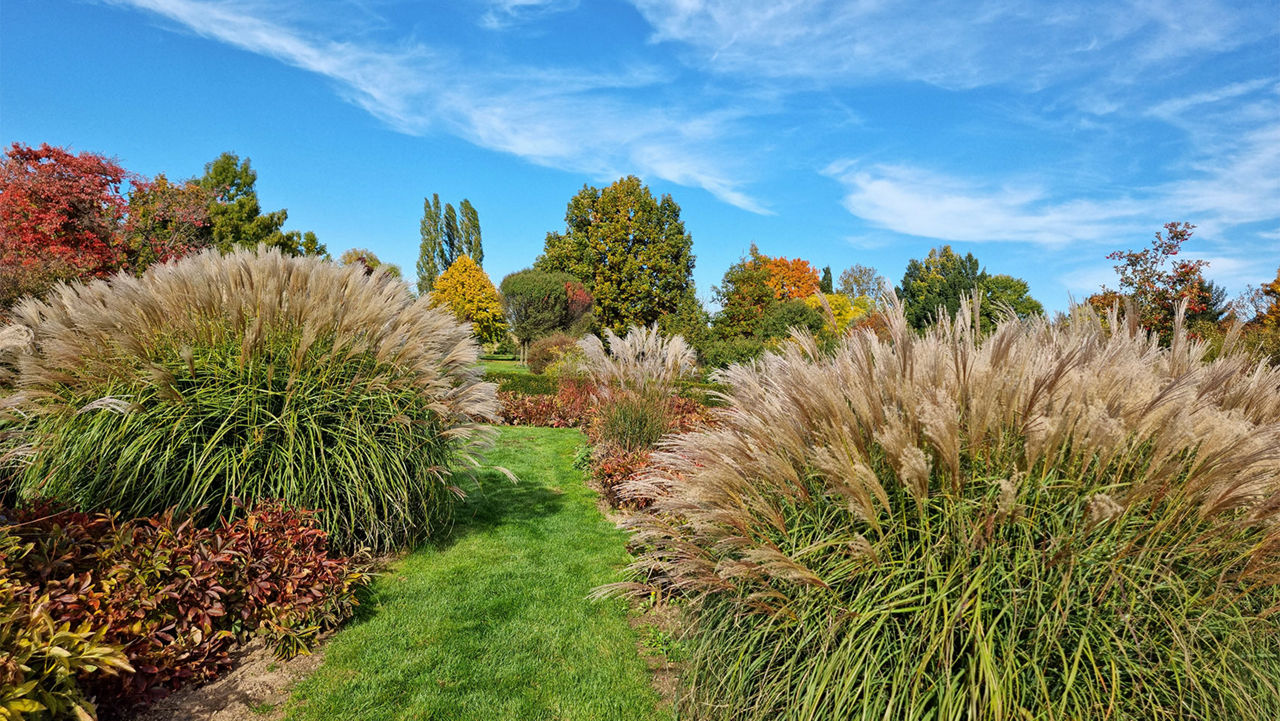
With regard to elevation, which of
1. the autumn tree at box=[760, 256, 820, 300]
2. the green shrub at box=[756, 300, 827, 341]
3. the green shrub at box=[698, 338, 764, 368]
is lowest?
the green shrub at box=[698, 338, 764, 368]

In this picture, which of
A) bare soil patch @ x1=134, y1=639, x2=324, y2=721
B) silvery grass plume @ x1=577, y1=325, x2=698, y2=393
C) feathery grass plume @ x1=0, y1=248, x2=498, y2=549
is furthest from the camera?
silvery grass plume @ x1=577, y1=325, x2=698, y2=393

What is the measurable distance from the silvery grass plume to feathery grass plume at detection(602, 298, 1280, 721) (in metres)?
4.98

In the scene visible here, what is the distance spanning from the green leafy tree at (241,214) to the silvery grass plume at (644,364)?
69.0ft

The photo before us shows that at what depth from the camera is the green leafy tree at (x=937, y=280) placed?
3356 centimetres

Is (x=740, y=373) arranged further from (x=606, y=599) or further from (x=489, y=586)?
(x=489, y=586)

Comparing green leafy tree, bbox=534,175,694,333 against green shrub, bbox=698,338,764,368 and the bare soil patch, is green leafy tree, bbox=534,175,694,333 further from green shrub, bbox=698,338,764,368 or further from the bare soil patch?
the bare soil patch

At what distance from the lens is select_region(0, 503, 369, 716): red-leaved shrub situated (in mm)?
2555

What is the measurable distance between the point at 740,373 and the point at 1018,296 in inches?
1700

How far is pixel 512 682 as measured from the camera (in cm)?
305

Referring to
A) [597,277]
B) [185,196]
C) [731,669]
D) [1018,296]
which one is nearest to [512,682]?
[731,669]

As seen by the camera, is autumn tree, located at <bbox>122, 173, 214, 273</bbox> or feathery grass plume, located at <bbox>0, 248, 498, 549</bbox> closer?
feathery grass plume, located at <bbox>0, 248, 498, 549</bbox>

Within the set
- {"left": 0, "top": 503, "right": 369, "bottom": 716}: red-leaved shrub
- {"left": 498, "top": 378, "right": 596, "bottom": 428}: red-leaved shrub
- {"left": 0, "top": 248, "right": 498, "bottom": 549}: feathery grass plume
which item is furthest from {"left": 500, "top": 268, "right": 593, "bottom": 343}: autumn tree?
{"left": 0, "top": 503, "right": 369, "bottom": 716}: red-leaved shrub

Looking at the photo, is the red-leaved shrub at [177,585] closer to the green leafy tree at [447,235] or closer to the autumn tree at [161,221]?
the autumn tree at [161,221]

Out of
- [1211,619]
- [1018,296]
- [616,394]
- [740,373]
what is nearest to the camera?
[1211,619]
